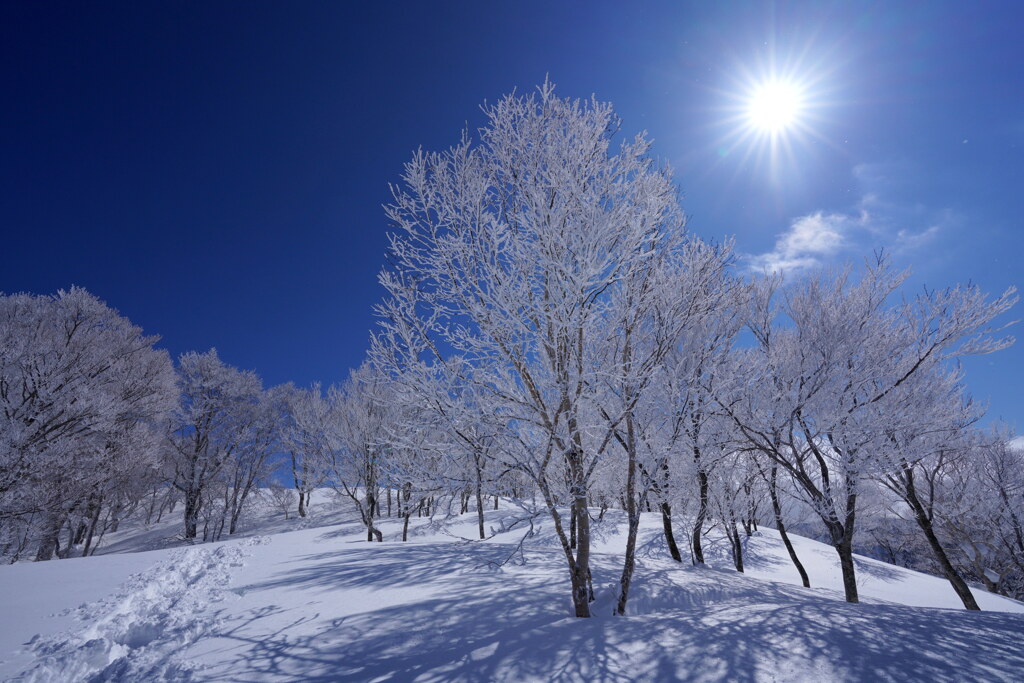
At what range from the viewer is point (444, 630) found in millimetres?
4148

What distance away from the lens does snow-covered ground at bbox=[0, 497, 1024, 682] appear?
2.97 m

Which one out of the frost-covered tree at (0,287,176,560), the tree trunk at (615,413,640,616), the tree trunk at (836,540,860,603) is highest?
the frost-covered tree at (0,287,176,560)

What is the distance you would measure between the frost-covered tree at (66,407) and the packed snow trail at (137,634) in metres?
6.78

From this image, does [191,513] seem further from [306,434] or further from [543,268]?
[543,268]

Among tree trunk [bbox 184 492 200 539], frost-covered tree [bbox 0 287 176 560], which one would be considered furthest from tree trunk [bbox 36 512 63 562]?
tree trunk [bbox 184 492 200 539]

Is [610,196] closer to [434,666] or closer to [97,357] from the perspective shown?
[434,666]

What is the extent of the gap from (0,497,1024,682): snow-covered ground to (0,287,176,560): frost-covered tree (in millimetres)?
4589

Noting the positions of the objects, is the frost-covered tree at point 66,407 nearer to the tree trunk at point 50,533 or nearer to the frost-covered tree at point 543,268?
the tree trunk at point 50,533

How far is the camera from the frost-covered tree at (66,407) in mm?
10211

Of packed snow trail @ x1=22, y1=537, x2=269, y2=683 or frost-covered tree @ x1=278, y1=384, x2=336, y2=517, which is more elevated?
frost-covered tree @ x1=278, y1=384, x2=336, y2=517

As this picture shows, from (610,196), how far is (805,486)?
22.3 feet

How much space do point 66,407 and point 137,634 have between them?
11002 mm

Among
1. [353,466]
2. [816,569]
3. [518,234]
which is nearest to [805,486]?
[518,234]

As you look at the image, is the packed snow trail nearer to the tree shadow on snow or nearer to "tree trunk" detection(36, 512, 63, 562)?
the tree shadow on snow
